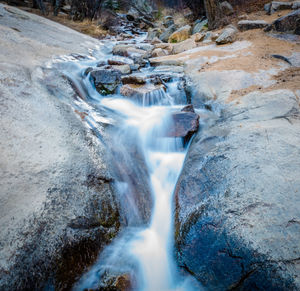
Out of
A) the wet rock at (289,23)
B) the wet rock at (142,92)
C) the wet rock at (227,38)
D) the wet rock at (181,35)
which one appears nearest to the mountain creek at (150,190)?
the wet rock at (142,92)

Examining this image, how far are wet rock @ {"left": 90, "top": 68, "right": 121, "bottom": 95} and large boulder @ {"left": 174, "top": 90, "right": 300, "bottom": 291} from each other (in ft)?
9.99

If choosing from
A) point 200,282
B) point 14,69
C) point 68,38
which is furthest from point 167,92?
point 68,38

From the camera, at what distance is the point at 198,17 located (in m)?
11.7

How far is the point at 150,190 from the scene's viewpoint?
2498 mm

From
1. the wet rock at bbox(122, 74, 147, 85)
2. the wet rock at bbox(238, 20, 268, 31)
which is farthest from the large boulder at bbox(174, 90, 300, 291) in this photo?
the wet rock at bbox(238, 20, 268, 31)

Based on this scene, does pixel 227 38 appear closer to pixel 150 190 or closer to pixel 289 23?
pixel 289 23

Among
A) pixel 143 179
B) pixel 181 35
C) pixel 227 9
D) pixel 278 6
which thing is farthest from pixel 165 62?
pixel 227 9

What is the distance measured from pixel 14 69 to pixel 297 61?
565 cm

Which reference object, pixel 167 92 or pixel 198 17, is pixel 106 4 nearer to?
pixel 198 17

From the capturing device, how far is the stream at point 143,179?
5.77 feet

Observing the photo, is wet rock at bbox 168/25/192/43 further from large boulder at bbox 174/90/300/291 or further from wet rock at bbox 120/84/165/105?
large boulder at bbox 174/90/300/291

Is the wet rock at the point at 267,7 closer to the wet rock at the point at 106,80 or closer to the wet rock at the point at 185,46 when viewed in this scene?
the wet rock at the point at 185,46

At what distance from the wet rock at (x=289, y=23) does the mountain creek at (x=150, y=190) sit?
2.90m

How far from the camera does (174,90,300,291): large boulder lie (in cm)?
133
